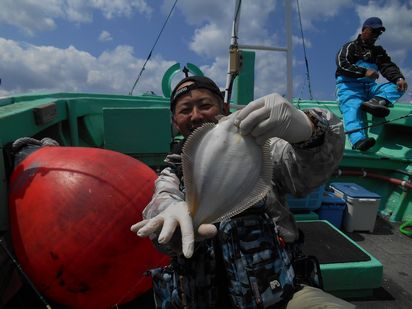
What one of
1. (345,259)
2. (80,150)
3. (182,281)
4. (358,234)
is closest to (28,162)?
(80,150)

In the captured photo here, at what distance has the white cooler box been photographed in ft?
13.0

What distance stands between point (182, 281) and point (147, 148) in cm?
270

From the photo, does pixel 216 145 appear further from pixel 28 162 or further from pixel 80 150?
pixel 28 162

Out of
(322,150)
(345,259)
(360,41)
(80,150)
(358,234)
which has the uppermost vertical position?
(360,41)

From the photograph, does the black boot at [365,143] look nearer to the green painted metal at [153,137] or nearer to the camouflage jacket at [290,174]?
the green painted metal at [153,137]

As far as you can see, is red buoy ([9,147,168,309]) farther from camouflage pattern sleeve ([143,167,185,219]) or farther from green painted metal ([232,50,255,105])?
green painted metal ([232,50,255,105])

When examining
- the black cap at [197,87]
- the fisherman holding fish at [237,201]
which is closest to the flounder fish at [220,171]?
the fisherman holding fish at [237,201]

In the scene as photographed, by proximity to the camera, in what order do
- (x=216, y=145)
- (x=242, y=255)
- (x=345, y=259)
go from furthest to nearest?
1. (x=345, y=259)
2. (x=242, y=255)
3. (x=216, y=145)

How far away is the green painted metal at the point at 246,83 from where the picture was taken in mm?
4996

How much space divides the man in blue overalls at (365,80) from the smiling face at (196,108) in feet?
13.0

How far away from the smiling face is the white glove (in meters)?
0.58

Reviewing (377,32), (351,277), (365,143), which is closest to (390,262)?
(351,277)

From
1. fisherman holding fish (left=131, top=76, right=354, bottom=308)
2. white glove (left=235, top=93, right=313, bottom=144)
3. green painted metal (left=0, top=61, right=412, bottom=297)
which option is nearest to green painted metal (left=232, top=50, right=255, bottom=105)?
green painted metal (left=0, top=61, right=412, bottom=297)

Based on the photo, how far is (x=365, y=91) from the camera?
17.5 ft
